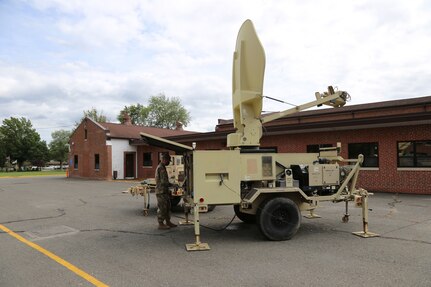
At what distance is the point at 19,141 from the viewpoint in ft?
241

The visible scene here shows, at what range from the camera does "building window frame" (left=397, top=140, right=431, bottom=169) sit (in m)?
A: 15.6

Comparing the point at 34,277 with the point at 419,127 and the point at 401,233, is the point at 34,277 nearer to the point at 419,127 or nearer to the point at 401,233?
the point at 401,233

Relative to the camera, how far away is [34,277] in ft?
17.2

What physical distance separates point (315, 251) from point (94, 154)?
99.2 ft

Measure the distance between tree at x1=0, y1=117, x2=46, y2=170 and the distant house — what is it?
148 feet

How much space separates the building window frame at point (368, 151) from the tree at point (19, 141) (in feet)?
234

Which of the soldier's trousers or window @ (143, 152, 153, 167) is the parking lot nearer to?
the soldier's trousers

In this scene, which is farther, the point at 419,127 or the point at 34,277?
the point at 419,127

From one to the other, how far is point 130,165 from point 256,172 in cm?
2731

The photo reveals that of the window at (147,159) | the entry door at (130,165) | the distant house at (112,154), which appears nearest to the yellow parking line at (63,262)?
the distant house at (112,154)

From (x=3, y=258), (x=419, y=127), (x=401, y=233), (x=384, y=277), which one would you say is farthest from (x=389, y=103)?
(x=3, y=258)

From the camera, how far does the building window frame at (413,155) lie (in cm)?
1560

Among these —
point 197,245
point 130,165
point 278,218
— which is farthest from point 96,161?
point 278,218

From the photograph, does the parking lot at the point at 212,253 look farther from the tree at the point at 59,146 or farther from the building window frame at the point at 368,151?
the tree at the point at 59,146
